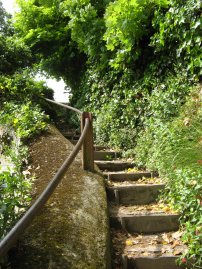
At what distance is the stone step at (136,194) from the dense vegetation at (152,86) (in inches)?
10.5

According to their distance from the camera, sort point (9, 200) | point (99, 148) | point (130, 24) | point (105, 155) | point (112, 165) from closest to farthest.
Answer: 1. point (9, 200)
2. point (112, 165)
3. point (130, 24)
4. point (105, 155)
5. point (99, 148)

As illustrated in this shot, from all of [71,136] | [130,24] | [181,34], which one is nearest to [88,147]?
[181,34]

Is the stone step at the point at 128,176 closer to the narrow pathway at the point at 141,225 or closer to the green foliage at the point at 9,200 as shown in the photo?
the narrow pathway at the point at 141,225

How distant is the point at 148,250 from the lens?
3.23m

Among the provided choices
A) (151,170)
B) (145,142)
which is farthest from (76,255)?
(145,142)

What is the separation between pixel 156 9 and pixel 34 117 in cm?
310

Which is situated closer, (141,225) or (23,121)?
(141,225)

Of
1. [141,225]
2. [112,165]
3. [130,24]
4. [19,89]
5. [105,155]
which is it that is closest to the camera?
[141,225]

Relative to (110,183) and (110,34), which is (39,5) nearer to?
(110,34)

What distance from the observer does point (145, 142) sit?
5621 millimetres

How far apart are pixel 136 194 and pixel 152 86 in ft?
8.15

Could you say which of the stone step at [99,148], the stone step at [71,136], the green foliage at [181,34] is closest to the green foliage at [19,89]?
the stone step at [71,136]

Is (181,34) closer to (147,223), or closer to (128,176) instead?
(128,176)

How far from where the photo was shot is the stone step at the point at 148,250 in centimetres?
303
